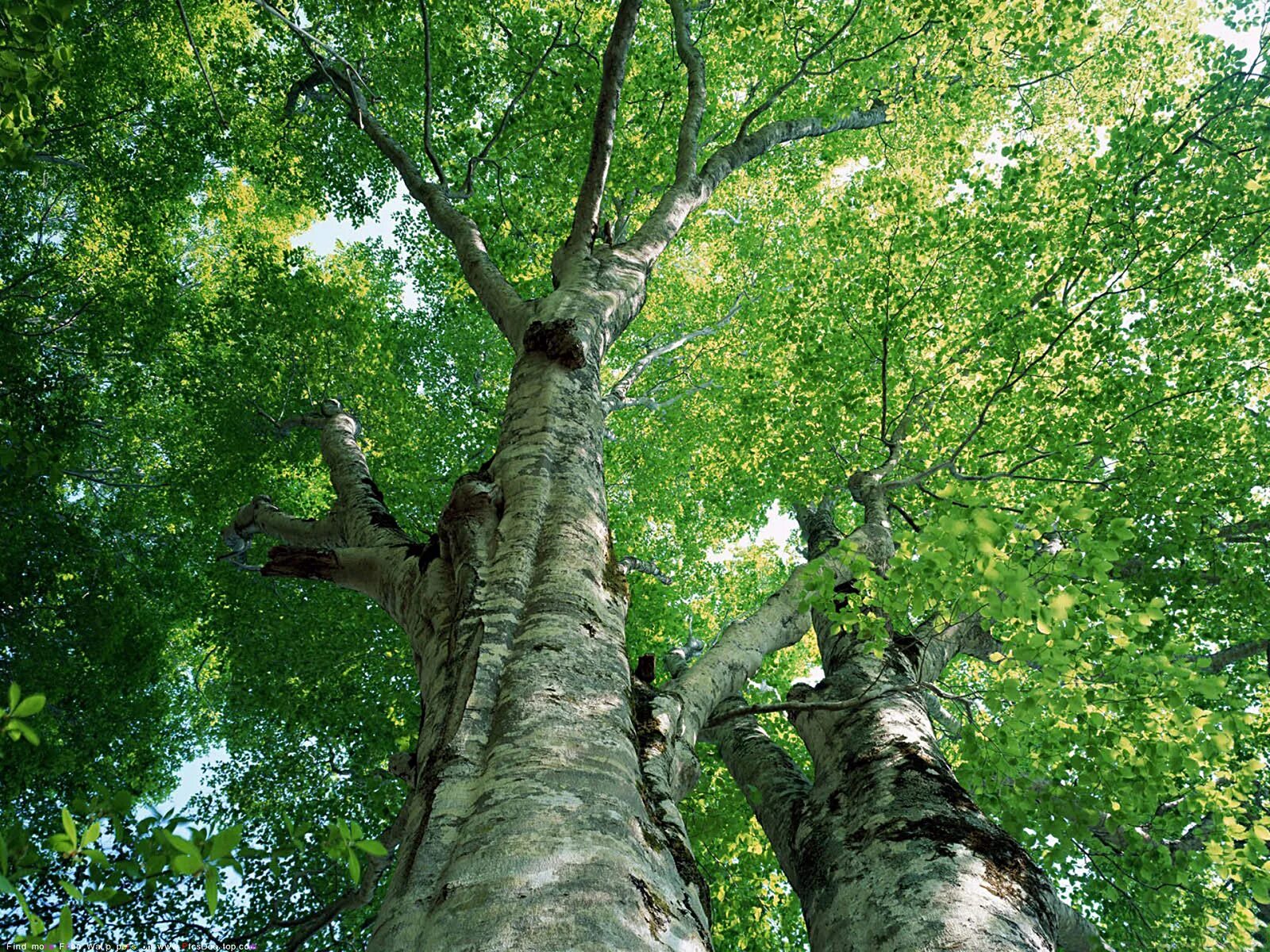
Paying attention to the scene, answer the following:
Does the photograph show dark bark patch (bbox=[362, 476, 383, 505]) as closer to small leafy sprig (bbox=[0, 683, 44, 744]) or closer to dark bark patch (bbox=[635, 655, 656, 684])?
dark bark patch (bbox=[635, 655, 656, 684])

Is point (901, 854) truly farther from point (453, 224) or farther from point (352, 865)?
point (453, 224)

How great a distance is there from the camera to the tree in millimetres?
2658

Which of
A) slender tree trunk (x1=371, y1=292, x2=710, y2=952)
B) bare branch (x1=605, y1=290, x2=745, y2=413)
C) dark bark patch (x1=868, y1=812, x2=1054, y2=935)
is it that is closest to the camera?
slender tree trunk (x1=371, y1=292, x2=710, y2=952)

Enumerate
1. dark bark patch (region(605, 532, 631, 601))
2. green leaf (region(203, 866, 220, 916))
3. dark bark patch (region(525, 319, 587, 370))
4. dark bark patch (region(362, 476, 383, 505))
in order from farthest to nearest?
dark bark patch (region(362, 476, 383, 505))
dark bark patch (region(525, 319, 587, 370))
dark bark patch (region(605, 532, 631, 601))
green leaf (region(203, 866, 220, 916))

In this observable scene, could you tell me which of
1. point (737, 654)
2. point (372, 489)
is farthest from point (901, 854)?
point (372, 489)

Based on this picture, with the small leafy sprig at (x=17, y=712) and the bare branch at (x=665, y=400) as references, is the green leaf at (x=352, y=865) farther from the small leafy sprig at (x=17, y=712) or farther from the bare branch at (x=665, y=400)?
the bare branch at (x=665, y=400)

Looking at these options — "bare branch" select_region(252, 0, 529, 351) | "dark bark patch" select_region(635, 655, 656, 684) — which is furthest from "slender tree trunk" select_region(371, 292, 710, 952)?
"bare branch" select_region(252, 0, 529, 351)

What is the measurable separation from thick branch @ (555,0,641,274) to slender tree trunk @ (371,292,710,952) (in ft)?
8.43

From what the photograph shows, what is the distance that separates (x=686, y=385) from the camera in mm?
14406

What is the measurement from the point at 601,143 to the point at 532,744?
5.20 m

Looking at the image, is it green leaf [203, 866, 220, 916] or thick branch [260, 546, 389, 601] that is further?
thick branch [260, 546, 389, 601]

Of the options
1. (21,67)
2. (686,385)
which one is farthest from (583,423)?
(686,385)

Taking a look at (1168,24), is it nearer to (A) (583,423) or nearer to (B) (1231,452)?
(B) (1231,452)

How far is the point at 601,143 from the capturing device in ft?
19.1
